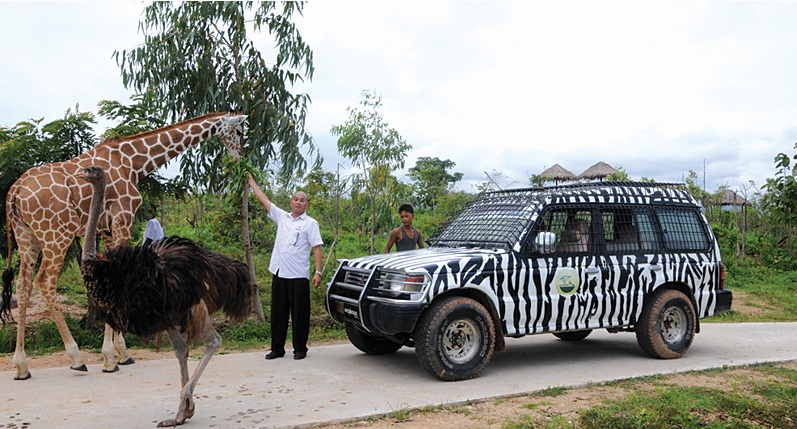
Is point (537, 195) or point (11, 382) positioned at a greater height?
point (537, 195)

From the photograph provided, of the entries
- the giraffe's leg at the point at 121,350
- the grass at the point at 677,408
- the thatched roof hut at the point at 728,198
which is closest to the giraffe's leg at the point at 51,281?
the giraffe's leg at the point at 121,350

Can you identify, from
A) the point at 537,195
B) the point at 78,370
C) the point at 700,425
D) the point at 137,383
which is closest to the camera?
the point at 700,425

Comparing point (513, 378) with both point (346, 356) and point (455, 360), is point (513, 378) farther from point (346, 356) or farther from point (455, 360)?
point (346, 356)

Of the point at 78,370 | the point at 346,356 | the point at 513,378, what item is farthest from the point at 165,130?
the point at 513,378

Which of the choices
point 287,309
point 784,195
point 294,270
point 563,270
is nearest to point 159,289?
point 294,270

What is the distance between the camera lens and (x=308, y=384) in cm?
639

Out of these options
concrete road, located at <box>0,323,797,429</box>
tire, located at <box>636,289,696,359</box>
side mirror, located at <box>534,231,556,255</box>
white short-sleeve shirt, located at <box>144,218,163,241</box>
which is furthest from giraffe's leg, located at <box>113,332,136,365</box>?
tire, located at <box>636,289,696,359</box>

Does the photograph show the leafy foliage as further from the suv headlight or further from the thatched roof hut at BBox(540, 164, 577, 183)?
the thatched roof hut at BBox(540, 164, 577, 183)

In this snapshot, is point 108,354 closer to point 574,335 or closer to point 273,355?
point 273,355

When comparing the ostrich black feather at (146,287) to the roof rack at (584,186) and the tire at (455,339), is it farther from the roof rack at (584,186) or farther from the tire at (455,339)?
the roof rack at (584,186)

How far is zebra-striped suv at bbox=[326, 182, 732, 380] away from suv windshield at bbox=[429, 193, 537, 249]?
18mm

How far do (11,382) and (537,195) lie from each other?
5.74m

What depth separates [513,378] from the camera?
679cm

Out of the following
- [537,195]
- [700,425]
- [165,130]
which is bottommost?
[700,425]
